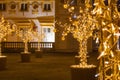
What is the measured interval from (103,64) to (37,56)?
24565 millimetres

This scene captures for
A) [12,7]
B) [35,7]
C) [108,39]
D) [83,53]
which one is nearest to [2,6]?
[12,7]

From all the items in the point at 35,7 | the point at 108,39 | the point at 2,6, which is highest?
the point at 2,6

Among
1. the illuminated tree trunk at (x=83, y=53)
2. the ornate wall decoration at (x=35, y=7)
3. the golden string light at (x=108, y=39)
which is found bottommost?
the illuminated tree trunk at (x=83, y=53)

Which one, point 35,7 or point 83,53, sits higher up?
point 35,7

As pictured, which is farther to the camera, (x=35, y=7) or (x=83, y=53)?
(x=35, y=7)

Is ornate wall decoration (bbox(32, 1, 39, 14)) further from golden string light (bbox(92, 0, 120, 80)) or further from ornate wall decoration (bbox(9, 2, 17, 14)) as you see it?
golden string light (bbox(92, 0, 120, 80))

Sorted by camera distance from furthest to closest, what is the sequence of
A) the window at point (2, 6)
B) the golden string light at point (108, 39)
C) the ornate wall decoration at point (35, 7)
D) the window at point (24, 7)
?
the window at point (24, 7)
the window at point (2, 6)
the ornate wall decoration at point (35, 7)
the golden string light at point (108, 39)

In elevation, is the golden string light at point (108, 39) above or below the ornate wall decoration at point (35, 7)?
below

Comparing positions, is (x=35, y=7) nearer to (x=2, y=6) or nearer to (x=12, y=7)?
(x=12, y=7)

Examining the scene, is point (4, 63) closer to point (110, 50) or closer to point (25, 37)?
point (25, 37)

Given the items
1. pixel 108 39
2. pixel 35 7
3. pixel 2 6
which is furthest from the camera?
pixel 2 6

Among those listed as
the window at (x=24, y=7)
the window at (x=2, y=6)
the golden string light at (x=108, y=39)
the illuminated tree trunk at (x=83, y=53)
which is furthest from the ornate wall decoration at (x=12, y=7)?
the golden string light at (x=108, y=39)

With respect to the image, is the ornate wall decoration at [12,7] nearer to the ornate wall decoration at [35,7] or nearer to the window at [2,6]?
the window at [2,6]

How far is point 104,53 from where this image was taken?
361cm
